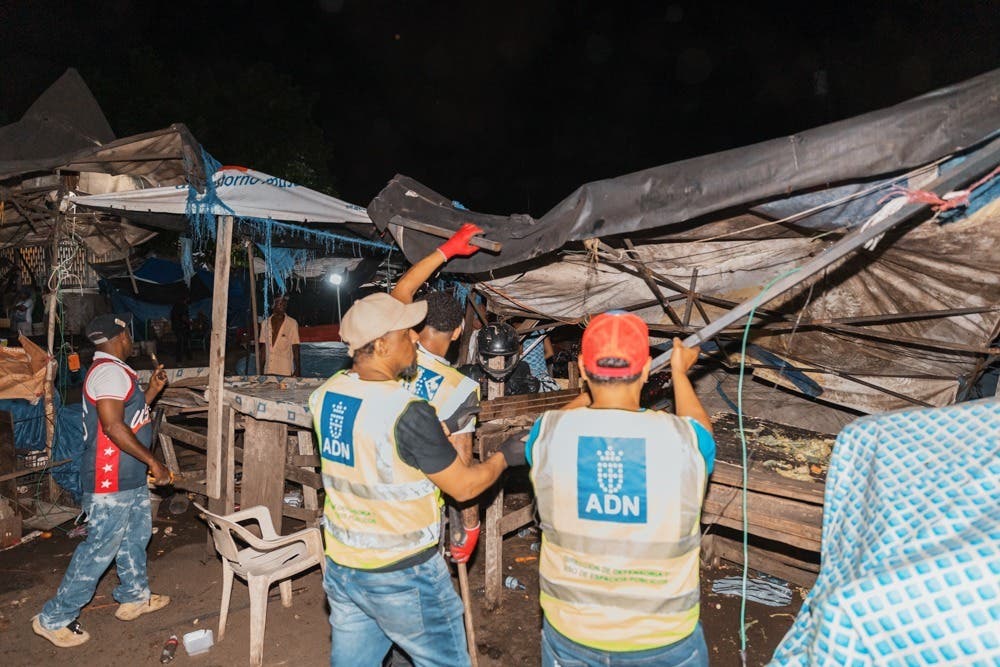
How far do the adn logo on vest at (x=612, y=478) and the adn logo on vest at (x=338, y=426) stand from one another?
104 cm

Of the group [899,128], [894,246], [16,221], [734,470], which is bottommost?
[734,470]

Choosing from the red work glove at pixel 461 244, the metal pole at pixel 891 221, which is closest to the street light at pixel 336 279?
the red work glove at pixel 461 244

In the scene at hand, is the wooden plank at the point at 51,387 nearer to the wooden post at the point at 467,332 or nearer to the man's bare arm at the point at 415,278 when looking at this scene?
the wooden post at the point at 467,332

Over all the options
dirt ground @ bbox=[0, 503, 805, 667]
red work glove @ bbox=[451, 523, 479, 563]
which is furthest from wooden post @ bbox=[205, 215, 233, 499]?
red work glove @ bbox=[451, 523, 479, 563]

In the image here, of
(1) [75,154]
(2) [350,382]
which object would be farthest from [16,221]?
(2) [350,382]

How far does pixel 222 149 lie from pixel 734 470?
1800cm

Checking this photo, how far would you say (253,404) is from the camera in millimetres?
5496

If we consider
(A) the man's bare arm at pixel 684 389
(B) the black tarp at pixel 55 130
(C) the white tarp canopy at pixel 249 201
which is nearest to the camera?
(A) the man's bare arm at pixel 684 389

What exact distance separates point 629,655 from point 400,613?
3.53 feet

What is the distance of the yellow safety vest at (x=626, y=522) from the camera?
1.95m

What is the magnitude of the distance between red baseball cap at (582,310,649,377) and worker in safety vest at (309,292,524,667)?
2.00 ft

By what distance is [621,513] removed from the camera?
77.8 inches

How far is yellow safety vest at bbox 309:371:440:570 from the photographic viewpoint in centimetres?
247

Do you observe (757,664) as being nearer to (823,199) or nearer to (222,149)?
(823,199)
